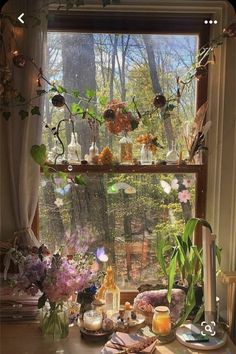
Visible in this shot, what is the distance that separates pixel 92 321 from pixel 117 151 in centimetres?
79

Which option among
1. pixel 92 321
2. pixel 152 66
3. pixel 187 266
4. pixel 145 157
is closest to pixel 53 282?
pixel 92 321

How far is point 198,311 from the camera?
75.5 inches

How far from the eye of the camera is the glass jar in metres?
1.80

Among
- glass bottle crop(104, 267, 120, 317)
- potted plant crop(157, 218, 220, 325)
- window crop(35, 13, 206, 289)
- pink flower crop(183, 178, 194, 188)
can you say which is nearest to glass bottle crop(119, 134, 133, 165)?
window crop(35, 13, 206, 289)

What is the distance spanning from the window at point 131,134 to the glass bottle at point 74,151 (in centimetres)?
3

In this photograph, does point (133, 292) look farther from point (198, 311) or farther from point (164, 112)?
point (164, 112)

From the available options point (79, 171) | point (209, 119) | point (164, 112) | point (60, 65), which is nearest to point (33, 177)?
point (79, 171)

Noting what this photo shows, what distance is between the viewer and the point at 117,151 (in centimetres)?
210

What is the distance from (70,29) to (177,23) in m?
0.50

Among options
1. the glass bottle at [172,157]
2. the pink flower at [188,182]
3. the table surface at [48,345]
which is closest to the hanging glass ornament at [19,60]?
the glass bottle at [172,157]

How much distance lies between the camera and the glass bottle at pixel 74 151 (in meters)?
2.05

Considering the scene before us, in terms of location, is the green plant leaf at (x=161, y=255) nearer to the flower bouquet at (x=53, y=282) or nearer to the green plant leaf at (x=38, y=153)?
the flower bouquet at (x=53, y=282)

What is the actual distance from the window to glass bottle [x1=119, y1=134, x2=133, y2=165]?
1.3 inches

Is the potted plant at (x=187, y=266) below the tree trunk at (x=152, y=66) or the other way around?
below
